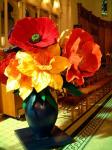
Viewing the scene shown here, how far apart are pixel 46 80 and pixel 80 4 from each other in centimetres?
693

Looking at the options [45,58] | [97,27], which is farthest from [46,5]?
[97,27]

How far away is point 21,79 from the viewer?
2.29m

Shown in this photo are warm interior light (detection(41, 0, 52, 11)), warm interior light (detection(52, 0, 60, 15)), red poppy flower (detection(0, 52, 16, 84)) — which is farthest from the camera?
warm interior light (detection(52, 0, 60, 15))

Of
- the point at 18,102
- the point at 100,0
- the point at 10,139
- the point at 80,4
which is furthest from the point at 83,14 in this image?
the point at 10,139

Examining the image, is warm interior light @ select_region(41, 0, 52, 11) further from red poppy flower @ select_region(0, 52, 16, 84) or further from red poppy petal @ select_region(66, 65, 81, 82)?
red poppy petal @ select_region(66, 65, 81, 82)

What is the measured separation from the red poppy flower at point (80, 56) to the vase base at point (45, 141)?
62 centimetres

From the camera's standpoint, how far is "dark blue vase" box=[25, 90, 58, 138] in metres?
2.44

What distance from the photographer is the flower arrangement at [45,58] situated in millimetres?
2215

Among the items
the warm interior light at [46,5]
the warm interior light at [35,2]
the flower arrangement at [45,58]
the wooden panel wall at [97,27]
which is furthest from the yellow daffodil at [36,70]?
the wooden panel wall at [97,27]

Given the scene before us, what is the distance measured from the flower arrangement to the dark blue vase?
0.58ft

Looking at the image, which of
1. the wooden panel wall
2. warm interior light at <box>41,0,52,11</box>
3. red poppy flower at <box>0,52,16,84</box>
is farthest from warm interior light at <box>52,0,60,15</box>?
red poppy flower at <box>0,52,16,84</box>

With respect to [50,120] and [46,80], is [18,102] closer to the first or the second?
[50,120]

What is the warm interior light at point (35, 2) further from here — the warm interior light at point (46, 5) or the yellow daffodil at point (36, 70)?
the yellow daffodil at point (36, 70)

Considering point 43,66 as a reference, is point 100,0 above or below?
above
